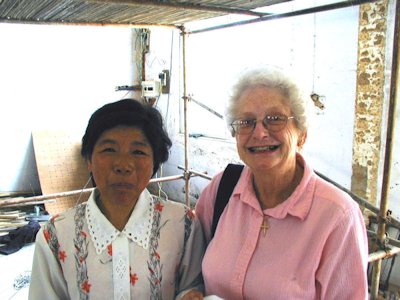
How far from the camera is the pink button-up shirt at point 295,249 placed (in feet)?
3.57

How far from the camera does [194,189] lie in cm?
519

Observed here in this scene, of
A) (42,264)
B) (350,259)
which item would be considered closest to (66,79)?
(42,264)

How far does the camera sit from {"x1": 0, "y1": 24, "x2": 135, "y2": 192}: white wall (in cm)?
516

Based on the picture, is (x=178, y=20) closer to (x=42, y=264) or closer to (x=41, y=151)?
(x=42, y=264)

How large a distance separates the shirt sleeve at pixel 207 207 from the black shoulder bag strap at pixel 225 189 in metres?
0.04

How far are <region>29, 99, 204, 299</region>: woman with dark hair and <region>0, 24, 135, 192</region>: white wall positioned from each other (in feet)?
14.7

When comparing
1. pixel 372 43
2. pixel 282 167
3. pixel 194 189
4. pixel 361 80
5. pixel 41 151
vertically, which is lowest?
pixel 194 189

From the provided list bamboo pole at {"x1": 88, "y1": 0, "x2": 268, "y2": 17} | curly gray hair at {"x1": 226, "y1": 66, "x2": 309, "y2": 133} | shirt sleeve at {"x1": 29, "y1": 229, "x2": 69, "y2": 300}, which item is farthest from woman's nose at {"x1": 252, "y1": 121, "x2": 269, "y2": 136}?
bamboo pole at {"x1": 88, "y1": 0, "x2": 268, "y2": 17}

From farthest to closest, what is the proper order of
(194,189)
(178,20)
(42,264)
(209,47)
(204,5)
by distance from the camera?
1. (194,189)
2. (209,47)
3. (178,20)
4. (204,5)
5. (42,264)

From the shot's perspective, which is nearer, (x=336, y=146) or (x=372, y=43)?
(x=372, y=43)

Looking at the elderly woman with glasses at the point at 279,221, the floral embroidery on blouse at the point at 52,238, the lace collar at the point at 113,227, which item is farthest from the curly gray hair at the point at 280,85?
the floral embroidery on blouse at the point at 52,238

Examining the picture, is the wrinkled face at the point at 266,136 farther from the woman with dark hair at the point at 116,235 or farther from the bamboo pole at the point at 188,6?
the bamboo pole at the point at 188,6

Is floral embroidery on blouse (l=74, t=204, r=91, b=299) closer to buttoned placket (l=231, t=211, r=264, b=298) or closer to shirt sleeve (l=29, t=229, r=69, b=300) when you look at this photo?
shirt sleeve (l=29, t=229, r=69, b=300)

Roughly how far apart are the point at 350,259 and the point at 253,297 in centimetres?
32
